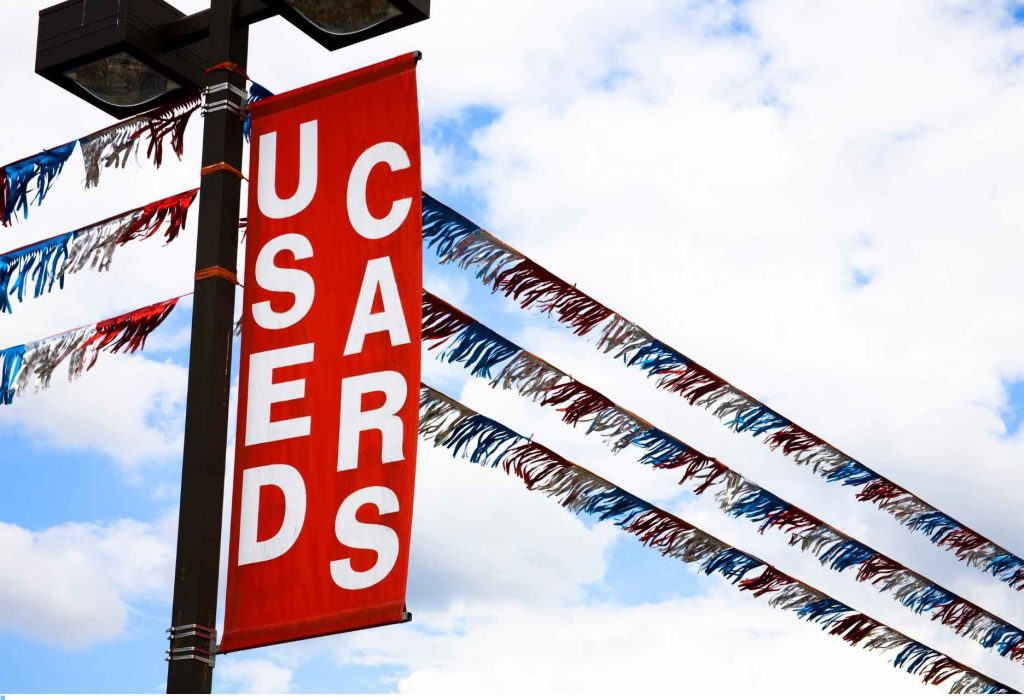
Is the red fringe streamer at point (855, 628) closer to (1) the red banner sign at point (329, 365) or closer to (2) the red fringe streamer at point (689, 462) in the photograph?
(2) the red fringe streamer at point (689, 462)

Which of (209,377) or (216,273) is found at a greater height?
(216,273)

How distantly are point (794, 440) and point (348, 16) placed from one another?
4.92m

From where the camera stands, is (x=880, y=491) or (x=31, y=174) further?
(x=880, y=491)

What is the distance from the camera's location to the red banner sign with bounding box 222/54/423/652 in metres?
5.81

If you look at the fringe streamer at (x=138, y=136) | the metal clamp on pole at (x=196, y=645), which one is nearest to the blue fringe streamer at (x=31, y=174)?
the fringe streamer at (x=138, y=136)

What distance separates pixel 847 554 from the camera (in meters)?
10.7

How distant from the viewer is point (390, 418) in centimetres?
589

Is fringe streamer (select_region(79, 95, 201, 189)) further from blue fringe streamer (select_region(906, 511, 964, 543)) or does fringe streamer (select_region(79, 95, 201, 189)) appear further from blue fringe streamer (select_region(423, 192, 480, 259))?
blue fringe streamer (select_region(906, 511, 964, 543))

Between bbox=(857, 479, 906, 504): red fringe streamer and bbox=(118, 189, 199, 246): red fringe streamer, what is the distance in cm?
563

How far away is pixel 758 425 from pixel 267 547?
5.05m

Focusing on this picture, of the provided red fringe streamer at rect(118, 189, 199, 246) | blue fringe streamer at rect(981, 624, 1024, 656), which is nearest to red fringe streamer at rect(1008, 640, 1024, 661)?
blue fringe streamer at rect(981, 624, 1024, 656)

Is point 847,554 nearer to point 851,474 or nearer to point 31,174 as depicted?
point 851,474

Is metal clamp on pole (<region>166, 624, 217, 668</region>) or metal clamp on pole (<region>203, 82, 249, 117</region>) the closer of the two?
metal clamp on pole (<region>166, 624, 217, 668</region>)

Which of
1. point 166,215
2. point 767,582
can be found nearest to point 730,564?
point 767,582
